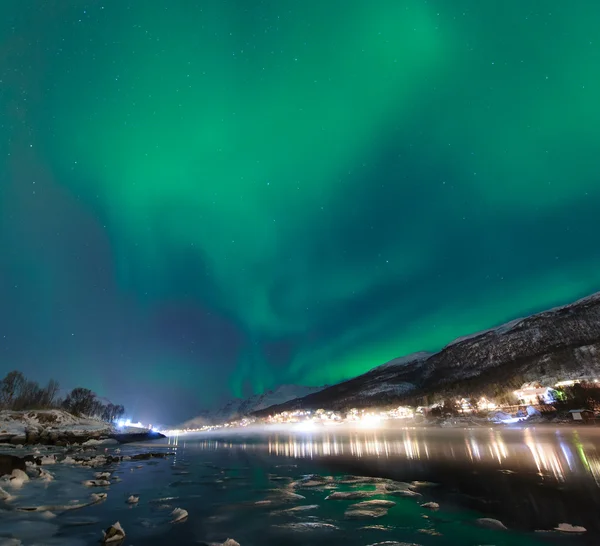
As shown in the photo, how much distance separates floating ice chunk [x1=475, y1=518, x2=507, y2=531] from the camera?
9.55 m

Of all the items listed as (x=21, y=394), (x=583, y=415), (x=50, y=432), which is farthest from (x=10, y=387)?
(x=583, y=415)

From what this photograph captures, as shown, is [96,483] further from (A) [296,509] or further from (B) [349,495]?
(B) [349,495]

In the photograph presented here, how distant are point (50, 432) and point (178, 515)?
10646cm

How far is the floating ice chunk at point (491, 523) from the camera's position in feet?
31.3

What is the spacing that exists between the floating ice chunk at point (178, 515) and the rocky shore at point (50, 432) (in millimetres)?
73080

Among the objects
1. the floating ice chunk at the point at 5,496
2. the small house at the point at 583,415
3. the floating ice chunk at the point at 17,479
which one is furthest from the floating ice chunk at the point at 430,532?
the small house at the point at 583,415

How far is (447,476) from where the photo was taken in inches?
727

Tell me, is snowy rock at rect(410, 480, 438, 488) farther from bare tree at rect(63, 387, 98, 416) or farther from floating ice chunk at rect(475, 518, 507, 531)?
bare tree at rect(63, 387, 98, 416)

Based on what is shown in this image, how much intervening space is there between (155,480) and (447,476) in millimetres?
18511

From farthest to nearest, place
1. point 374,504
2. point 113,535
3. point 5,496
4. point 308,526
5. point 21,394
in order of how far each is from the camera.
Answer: point 21,394
point 5,496
point 374,504
point 308,526
point 113,535

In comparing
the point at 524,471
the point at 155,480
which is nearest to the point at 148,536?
the point at 155,480

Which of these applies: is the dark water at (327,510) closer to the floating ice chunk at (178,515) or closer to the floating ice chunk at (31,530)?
the floating ice chunk at (31,530)

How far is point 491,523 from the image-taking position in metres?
9.88

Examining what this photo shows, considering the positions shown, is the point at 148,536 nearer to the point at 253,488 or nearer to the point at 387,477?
the point at 253,488
